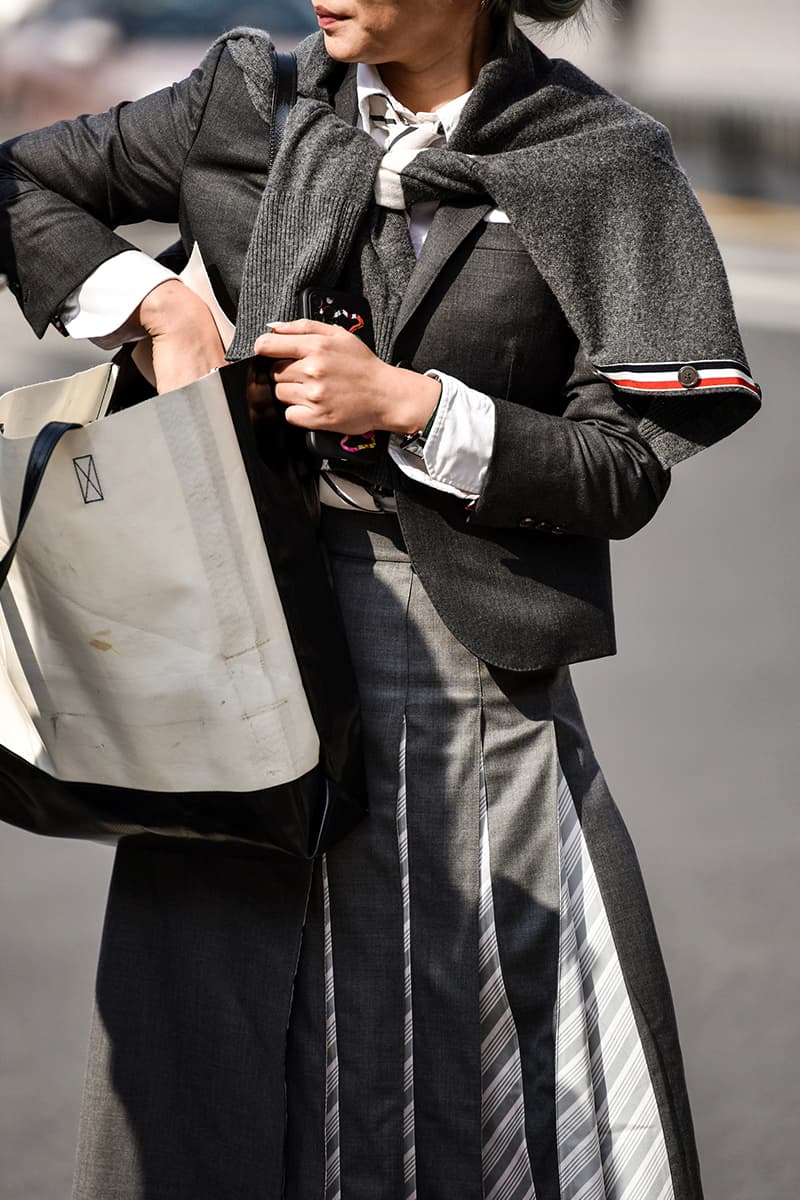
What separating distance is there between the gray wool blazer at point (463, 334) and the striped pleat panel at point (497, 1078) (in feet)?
0.82

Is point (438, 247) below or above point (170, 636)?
above

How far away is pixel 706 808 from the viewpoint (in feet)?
14.1

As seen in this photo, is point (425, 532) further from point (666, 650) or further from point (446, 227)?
point (666, 650)

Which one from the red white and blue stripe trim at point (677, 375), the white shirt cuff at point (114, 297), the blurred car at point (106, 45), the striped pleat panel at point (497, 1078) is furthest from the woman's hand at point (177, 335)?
the blurred car at point (106, 45)

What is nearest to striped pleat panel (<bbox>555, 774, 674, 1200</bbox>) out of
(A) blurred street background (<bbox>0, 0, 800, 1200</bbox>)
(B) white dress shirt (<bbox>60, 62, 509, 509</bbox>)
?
(B) white dress shirt (<bbox>60, 62, 509, 509</bbox>)

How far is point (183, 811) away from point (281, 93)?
0.84 metres

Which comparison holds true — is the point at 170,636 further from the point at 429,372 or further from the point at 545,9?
the point at 545,9

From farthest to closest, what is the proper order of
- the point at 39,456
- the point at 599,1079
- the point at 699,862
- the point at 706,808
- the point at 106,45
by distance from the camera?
the point at 106,45 → the point at 706,808 → the point at 699,862 → the point at 599,1079 → the point at 39,456

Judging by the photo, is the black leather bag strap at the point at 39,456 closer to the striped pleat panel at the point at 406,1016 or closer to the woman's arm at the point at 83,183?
the woman's arm at the point at 83,183

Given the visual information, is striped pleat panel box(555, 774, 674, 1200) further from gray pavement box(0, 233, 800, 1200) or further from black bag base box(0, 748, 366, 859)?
gray pavement box(0, 233, 800, 1200)

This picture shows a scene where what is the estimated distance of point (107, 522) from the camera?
5.75 feet

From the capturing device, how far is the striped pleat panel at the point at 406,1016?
202cm

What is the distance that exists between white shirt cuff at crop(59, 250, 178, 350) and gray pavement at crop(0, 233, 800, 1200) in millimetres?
1630

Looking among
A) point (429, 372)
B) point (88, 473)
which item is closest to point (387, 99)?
point (429, 372)
